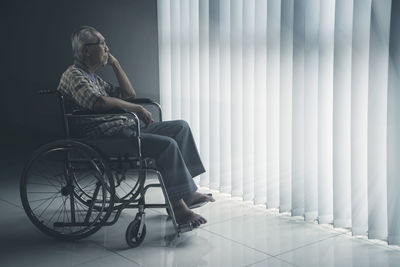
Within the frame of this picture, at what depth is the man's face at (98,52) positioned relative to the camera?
2357 mm

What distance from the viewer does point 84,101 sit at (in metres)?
2.21

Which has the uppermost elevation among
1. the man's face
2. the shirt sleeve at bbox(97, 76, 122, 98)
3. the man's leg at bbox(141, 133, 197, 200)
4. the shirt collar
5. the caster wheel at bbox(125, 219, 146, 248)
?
the man's face

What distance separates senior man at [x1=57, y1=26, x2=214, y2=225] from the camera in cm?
221

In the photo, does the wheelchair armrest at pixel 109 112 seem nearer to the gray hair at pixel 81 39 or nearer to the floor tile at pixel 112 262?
the gray hair at pixel 81 39

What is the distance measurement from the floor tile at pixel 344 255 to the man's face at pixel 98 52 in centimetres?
122

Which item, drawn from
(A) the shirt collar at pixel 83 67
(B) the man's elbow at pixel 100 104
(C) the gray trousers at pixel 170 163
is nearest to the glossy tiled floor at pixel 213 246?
(C) the gray trousers at pixel 170 163

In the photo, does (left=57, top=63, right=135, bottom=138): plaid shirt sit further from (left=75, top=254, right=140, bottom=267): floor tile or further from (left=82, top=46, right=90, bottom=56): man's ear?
(left=75, top=254, right=140, bottom=267): floor tile

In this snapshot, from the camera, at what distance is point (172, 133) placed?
248 cm

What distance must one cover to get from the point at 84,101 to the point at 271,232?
3.42 feet

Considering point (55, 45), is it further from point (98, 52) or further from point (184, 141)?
point (184, 141)

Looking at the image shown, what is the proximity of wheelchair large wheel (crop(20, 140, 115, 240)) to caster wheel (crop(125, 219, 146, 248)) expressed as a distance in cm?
12

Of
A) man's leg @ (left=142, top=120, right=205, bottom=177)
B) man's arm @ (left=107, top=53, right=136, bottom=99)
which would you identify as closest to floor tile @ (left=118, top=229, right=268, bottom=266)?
man's leg @ (left=142, top=120, right=205, bottom=177)

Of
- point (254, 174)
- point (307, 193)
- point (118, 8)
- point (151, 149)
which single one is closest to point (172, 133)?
point (151, 149)

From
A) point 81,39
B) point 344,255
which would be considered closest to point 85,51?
point 81,39
